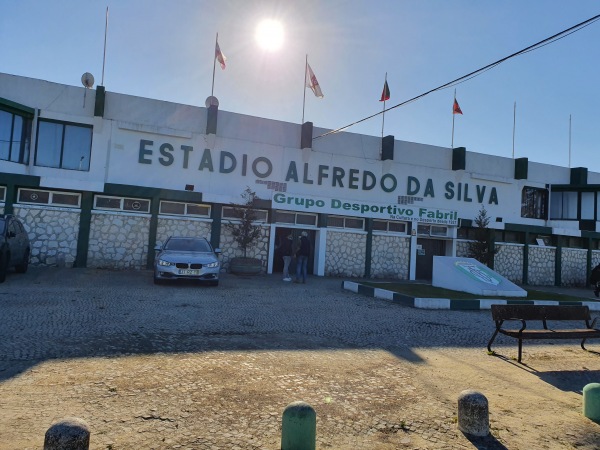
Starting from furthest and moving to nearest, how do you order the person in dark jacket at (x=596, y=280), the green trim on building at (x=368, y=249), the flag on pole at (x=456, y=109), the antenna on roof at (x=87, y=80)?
the flag on pole at (x=456, y=109), the green trim on building at (x=368, y=249), the person in dark jacket at (x=596, y=280), the antenna on roof at (x=87, y=80)

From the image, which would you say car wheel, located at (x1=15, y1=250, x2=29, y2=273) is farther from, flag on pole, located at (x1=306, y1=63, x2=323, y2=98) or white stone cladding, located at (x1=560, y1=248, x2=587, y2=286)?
white stone cladding, located at (x1=560, y1=248, x2=587, y2=286)

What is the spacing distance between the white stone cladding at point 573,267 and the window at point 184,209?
19263 millimetres

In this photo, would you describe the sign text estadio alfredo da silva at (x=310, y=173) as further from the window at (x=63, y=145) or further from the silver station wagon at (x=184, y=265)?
the silver station wagon at (x=184, y=265)

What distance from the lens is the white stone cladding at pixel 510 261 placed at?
22.6 m

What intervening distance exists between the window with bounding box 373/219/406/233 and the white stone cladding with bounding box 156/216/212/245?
783 centimetres

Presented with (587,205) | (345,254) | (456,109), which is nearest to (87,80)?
(345,254)

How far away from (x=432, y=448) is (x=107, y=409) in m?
2.85

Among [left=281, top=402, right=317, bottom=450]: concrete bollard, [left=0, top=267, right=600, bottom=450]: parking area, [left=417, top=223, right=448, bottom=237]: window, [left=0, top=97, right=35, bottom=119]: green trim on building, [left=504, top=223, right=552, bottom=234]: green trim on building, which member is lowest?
[left=0, top=267, right=600, bottom=450]: parking area

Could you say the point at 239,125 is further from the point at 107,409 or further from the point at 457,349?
the point at 107,409

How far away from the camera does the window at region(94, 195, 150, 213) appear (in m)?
17.2

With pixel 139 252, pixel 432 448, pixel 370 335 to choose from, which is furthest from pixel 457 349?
pixel 139 252

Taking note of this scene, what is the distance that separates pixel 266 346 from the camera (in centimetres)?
655

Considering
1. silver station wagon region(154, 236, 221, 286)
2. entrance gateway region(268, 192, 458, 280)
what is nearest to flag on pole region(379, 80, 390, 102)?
entrance gateway region(268, 192, 458, 280)

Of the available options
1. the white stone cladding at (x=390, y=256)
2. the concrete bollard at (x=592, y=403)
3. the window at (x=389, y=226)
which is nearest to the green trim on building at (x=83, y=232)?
the white stone cladding at (x=390, y=256)
